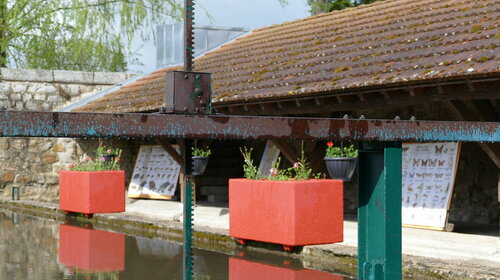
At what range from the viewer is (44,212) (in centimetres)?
1436

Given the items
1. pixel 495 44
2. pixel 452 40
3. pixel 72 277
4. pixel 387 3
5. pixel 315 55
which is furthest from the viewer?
pixel 387 3

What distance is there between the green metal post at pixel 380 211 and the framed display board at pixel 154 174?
1252cm

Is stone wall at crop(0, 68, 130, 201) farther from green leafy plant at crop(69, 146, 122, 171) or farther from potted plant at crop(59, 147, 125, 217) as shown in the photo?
potted plant at crop(59, 147, 125, 217)

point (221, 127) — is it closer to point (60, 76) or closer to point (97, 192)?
point (97, 192)

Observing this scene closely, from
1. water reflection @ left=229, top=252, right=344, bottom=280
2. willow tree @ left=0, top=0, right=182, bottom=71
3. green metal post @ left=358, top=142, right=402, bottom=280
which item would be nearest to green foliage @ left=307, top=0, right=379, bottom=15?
willow tree @ left=0, top=0, right=182, bottom=71

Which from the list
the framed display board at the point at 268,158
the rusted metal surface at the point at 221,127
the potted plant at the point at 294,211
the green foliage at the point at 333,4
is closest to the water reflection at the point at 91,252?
the potted plant at the point at 294,211

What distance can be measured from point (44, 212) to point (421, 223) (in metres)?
7.58

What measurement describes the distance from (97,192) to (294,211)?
5568 millimetres

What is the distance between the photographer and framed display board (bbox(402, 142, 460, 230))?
29.7 ft

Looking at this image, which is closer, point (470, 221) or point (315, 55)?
point (470, 221)

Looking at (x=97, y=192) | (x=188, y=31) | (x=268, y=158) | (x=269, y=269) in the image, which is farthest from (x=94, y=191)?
(x=188, y=31)

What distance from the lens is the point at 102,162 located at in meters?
14.8

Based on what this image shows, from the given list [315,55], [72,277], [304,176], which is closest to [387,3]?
[315,55]

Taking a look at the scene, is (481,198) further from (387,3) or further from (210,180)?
(210,180)
